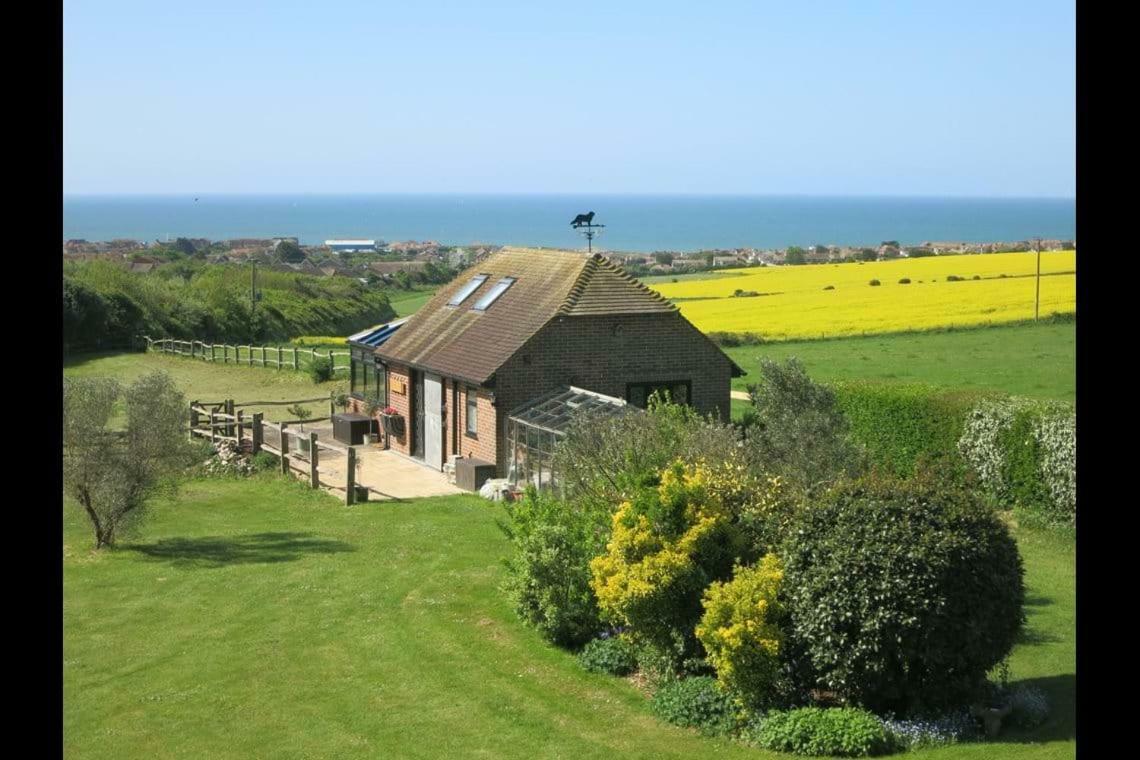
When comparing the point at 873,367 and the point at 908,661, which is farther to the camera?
the point at 873,367

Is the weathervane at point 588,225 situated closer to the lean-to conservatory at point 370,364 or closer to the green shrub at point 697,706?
the lean-to conservatory at point 370,364

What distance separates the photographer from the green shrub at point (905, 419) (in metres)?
23.8

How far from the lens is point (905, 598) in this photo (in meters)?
11.4

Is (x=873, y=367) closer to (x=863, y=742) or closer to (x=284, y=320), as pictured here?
(x=863, y=742)

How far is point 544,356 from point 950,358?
51.9ft

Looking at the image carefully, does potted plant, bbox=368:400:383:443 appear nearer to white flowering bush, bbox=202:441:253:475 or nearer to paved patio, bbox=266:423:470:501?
paved patio, bbox=266:423:470:501

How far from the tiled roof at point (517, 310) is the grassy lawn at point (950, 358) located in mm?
6490

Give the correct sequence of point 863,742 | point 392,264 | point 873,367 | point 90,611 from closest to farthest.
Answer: point 863,742 < point 90,611 < point 873,367 < point 392,264

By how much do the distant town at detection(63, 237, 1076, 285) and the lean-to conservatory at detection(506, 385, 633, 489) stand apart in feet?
111
